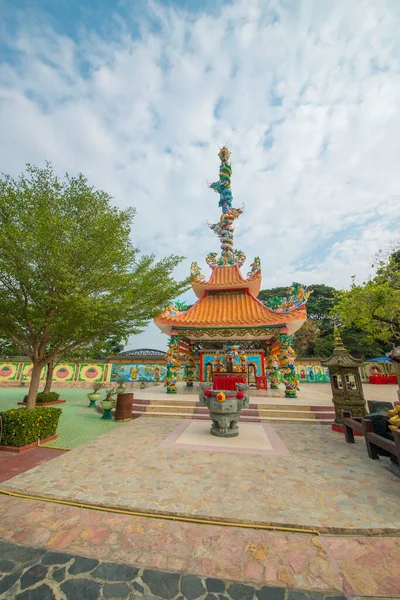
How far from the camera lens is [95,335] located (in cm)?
712

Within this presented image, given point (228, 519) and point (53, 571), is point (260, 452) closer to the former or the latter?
point (228, 519)

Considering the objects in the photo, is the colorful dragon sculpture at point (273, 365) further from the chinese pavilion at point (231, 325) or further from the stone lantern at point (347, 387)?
the stone lantern at point (347, 387)

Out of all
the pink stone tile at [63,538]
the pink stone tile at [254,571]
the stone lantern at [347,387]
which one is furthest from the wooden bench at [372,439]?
the pink stone tile at [63,538]

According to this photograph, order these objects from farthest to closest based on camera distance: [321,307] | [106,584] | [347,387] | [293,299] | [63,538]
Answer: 1. [321,307]
2. [293,299]
3. [347,387]
4. [63,538]
5. [106,584]

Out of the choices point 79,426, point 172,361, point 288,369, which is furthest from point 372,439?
point 172,361

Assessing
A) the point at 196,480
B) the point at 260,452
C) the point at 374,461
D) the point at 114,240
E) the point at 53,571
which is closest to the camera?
the point at 53,571

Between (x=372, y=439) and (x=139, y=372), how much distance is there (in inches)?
635

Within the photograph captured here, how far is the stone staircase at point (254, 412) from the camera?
26.0 feet

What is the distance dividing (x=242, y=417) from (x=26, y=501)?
635 cm

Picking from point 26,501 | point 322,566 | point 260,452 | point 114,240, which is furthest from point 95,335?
point 322,566

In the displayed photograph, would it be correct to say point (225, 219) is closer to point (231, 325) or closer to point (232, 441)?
point (231, 325)

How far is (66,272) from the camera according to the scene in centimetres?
568

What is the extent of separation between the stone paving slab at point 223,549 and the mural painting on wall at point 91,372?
1661 cm

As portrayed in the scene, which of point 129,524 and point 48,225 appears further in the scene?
point 48,225
